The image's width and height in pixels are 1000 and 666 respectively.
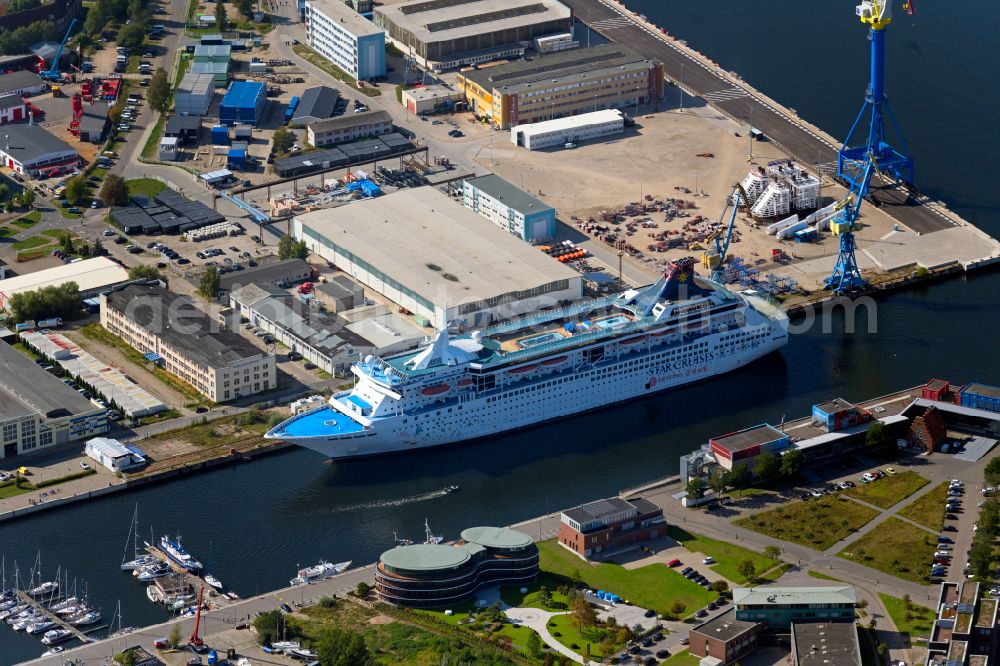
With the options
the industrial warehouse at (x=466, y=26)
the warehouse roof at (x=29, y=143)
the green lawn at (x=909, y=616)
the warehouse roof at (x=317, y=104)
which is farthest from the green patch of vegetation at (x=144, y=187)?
the green lawn at (x=909, y=616)

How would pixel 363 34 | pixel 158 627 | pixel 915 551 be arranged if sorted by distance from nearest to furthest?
pixel 158 627, pixel 915 551, pixel 363 34

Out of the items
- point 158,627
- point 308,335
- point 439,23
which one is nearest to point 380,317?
point 308,335

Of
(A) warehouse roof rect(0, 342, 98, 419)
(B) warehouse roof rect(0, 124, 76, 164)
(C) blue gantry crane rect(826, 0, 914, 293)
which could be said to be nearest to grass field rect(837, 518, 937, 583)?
(C) blue gantry crane rect(826, 0, 914, 293)

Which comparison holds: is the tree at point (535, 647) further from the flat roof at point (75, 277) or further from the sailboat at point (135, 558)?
the flat roof at point (75, 277)

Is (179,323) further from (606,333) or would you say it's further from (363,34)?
(363,34)

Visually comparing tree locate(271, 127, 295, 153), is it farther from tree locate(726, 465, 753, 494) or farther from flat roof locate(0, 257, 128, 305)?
Answer: tree locate(726, 465, 753, 494)

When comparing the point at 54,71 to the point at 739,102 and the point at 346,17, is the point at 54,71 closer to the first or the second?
the point at 346,17

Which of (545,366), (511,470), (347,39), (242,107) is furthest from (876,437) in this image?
(347,39)
